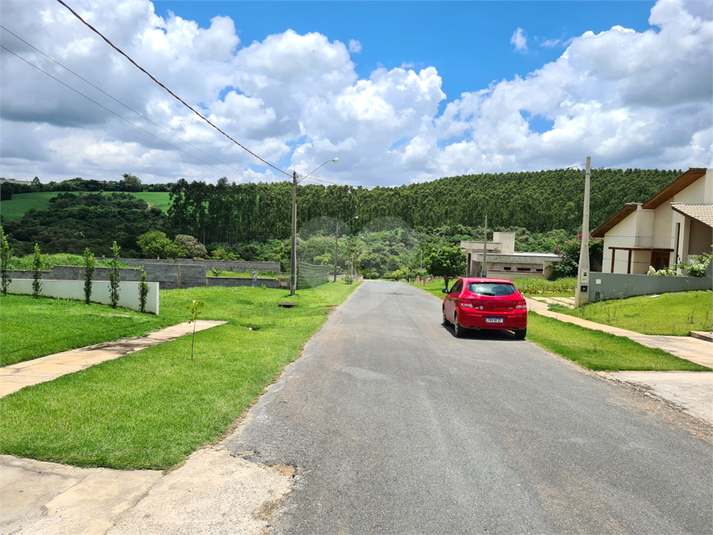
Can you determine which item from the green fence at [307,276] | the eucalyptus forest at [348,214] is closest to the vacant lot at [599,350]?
the green fence at [307,276]

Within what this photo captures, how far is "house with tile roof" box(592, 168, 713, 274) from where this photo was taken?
2988cm

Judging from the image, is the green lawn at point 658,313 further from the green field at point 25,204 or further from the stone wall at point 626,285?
the green field at point 25,204

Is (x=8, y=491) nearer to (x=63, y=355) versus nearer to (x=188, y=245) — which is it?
(x=63, y=355)

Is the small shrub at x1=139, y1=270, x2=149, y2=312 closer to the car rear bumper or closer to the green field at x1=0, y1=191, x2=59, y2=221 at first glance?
the car rear bumper

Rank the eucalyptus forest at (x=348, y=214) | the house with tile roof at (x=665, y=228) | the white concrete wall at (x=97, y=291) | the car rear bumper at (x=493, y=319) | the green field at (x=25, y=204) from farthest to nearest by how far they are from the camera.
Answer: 1. the green field at (x=25, y=204)
2. the eucalyptus forest at (x=348, y=214)
3. the house with tile roof at (x=665, y=228)
4. the white concrete wall at (x=97, y=291)
5. the car rear bumper at (x=493, y=319)

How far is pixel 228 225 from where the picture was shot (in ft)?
370

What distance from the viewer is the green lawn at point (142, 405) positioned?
486 centimetres

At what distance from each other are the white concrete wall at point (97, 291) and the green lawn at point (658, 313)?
15.5 m

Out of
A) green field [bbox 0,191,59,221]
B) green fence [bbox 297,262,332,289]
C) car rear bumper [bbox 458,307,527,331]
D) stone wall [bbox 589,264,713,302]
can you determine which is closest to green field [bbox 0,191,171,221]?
green field [bbox 0,191,59,221]

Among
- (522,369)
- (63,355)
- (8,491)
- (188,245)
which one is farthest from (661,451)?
(188,245)

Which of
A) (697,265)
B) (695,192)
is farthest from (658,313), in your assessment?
(695,192)

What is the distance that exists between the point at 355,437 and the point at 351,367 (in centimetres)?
386

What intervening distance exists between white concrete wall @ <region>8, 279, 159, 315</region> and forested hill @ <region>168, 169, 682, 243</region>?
271ft

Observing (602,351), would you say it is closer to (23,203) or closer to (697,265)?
(697,265)
